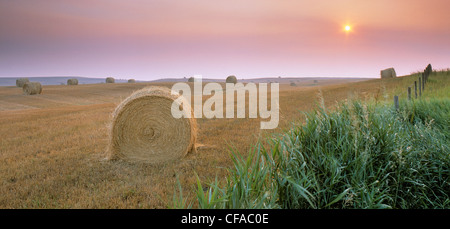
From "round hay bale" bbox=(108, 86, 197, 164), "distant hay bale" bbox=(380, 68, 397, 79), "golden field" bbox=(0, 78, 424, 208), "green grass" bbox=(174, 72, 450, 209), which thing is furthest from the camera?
"distant hay bale" bbox=(380, 68, 397, 79)

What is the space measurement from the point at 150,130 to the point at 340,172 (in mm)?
5468

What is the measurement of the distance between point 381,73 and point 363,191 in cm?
4178

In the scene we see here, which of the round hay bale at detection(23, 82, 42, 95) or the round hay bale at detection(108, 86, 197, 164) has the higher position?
the round hay bale at detection(23, 82, 42, 95)

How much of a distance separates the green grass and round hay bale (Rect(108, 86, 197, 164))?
139 inches

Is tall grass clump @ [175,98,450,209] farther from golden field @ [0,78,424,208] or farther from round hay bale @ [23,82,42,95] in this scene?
round hay bale @ [23,82,42,95]

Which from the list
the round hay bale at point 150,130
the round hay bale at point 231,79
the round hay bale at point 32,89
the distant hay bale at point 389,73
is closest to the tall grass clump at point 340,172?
the round hay bale at point 150,130

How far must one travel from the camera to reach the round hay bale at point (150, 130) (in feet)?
25.1

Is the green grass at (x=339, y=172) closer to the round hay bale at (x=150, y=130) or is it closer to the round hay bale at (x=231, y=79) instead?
the round hay bale at (x=150, y=130)

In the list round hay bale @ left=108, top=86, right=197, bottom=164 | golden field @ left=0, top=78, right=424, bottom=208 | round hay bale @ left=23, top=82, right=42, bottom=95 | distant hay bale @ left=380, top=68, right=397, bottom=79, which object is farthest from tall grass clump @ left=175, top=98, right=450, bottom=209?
distant hay bale @ left=380, top=68, right=397, bottom=79

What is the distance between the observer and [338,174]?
12.5ft

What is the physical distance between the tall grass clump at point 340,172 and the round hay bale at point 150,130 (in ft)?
11.8

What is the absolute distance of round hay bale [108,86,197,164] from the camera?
7.64 m

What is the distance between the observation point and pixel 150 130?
7984mm
